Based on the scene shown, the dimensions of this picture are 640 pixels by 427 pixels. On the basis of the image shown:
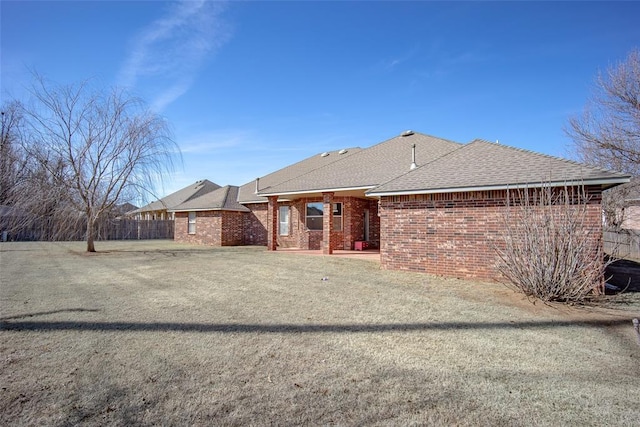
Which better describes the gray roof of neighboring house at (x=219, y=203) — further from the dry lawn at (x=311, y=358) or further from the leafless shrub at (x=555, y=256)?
the leafless shrub at (x=555, y=256)

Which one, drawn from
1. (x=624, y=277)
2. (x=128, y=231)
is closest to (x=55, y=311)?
(x=624, y=277)

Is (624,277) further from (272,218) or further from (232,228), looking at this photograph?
(232,228)

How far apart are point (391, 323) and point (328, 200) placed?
9236 mm

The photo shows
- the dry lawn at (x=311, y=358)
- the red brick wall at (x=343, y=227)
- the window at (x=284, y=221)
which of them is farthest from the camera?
the window at (x=284, y=221)

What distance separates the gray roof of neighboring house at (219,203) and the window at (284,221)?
10.8 feet

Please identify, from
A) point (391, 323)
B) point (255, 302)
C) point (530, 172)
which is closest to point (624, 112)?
point (530, 172)

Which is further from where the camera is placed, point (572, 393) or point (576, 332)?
point (576, 332)

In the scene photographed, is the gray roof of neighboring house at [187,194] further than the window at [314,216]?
Yes

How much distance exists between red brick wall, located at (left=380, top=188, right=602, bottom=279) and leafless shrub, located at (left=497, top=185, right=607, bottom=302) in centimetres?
93

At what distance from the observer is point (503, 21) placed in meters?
10.7

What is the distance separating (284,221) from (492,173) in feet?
41.5

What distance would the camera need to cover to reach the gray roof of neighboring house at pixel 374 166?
13352 mm

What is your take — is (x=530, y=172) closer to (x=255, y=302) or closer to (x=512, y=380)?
(x=512, y=380)

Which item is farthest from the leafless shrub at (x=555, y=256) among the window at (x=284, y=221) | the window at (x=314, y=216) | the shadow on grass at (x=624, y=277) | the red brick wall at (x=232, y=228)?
the red brick wall at (x=232, y=228)
